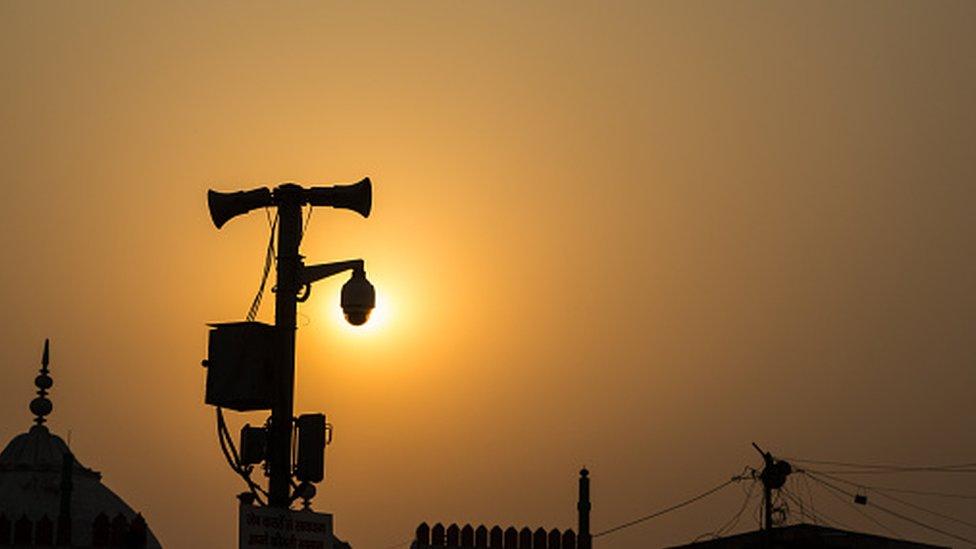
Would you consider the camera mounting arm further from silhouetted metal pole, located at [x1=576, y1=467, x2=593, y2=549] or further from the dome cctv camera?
silhouetted metal pole, located at [x1=576, y1=467, x2=593, y2=549]

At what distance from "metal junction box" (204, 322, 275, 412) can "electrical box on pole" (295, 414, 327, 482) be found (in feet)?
1.18

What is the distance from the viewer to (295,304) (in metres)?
16.0

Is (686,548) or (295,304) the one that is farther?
(686,548)

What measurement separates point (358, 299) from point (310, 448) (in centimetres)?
138

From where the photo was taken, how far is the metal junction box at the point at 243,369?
51.5 ft

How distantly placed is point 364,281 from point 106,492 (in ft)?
84.7

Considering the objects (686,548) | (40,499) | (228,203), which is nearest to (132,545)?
(228,203)

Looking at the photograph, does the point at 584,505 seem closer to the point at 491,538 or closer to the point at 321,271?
the point at 491,538

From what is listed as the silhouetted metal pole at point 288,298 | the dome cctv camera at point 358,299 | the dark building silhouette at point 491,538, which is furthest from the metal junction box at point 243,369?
the dark building silhouette at point 491,538

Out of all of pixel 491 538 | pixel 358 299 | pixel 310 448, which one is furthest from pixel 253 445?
pixel 491 538

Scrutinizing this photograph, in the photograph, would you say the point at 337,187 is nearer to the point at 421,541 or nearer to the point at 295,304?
the point at 295,304

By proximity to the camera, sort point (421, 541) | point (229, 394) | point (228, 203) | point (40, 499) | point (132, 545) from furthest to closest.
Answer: point (40, 499) < point (421, 541) < point (132, 545) < point (228, 203) < point (229, 394)

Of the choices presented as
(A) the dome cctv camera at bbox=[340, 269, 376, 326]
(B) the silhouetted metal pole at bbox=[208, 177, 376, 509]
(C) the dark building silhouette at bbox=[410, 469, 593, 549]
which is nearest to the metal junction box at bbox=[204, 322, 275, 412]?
(B) the silhouetted metal pole at bbox=[208, 177, 376, 509]

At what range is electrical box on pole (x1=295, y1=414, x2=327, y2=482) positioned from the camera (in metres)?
15.8
